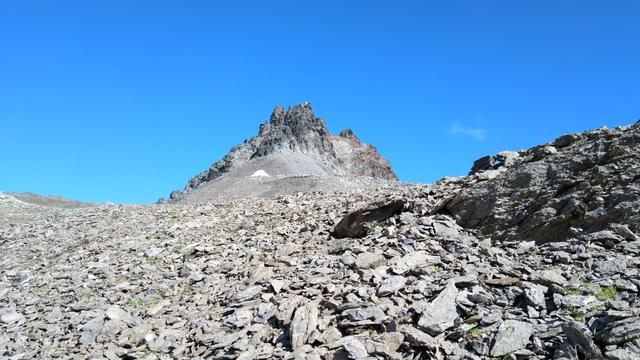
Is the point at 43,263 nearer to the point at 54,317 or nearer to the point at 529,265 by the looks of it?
the point at 54,317

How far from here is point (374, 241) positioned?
512 inches

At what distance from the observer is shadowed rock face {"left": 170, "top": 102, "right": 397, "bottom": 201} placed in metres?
99.8

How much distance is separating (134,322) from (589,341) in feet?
29.1

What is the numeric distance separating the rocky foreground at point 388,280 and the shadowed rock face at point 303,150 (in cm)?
6946

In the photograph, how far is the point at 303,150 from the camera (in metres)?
110

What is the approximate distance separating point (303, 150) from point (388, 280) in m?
100

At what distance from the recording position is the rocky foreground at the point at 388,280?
8.06 metres

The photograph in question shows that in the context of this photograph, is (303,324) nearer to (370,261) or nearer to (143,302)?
(370,261)

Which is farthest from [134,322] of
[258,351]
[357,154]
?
[357,154]

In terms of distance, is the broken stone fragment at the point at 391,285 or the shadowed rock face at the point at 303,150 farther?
the shadowed rock face at the point at 303,150

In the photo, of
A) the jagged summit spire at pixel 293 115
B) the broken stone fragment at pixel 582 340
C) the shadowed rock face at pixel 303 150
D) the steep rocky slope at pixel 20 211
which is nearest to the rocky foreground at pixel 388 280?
the broken stone fragment at pixel 582 340

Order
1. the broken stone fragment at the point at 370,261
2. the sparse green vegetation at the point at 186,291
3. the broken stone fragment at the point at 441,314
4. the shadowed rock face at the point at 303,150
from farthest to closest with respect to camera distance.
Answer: the shadowed rock face at the point at 303,150 < the sparse green vegetation at the point at 186,291 < the broken stone fragment at the point at 370,261 < the broken stone fragment at the point at 441,314

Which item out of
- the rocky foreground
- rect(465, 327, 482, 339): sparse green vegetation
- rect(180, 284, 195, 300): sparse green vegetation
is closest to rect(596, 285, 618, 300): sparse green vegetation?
the rocky foreground

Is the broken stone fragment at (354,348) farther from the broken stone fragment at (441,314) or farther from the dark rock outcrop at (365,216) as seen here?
the dark rock outcrop at (365,216)
